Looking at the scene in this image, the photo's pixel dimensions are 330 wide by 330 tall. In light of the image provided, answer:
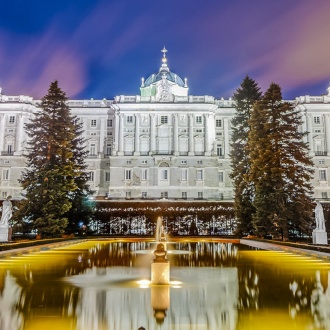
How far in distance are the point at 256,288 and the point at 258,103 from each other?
20584 mm

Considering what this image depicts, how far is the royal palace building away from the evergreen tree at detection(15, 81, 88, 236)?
2977 centimetres

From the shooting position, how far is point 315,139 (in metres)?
64.9

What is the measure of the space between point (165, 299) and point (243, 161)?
87.8ft

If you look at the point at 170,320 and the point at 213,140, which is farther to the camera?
the point at 213,140

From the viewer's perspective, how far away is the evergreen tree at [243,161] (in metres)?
29.8

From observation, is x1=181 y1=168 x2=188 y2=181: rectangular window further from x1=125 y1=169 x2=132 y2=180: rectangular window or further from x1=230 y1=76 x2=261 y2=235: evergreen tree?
x1=230 y1=76 x2=261 y2=235: evergreen tree

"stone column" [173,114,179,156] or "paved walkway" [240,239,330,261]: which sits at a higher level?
"stone column" [173,114,179,156]

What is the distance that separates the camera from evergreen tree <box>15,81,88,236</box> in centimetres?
2423

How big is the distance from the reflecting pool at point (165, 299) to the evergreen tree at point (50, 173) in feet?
45.0

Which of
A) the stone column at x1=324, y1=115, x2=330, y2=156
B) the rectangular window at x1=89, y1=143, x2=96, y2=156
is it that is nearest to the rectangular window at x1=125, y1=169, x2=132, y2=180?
the rectangular window at x1=89, y1=143, x2=96, y2=156

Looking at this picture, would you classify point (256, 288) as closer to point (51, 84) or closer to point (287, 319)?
point (287, 319)

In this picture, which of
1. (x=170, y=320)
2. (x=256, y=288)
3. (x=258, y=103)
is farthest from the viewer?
(x=258, y=103)

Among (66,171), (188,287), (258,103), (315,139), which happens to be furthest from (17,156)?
(188,287)

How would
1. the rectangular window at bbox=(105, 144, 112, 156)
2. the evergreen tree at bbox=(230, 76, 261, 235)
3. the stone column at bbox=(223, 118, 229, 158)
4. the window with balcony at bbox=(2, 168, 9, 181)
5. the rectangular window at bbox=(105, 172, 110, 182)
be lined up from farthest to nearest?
the stone column at bbox=(223, 118, 229, 158) < the rectangular window at bbox=(105, 144, 112, 156) < the rectangular window at bbox=(105, 172, 110, 182) < the window with balcony at bbox=(2, 168, 9, 181) < the evergreen tree at bbox=(230, 76, 261, 235)
